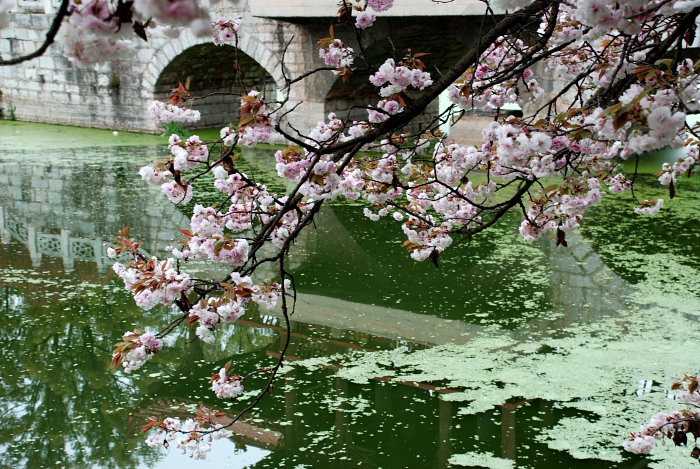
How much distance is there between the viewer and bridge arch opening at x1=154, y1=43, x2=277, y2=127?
10.7 meters

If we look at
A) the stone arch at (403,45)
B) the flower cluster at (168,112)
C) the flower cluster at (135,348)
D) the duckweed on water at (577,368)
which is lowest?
the duckweed on water at (577,368)

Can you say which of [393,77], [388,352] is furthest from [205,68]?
[393,77]

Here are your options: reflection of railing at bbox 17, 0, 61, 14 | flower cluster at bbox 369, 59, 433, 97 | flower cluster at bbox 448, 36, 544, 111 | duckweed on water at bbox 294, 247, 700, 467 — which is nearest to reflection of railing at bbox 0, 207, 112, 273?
duckweed on water at bbox 294, 247, 700, 467

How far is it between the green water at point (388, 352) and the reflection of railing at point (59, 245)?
0.07 feet

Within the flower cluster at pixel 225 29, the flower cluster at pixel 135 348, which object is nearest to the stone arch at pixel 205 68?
the flower cluster at pixel 225 29

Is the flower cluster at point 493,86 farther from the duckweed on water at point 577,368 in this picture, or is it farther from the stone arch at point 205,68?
the stone arch at point 205,68

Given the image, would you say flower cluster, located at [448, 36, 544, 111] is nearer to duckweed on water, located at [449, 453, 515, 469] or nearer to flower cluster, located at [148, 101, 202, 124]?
flower cluster, located at [148, 101, 202, 124]

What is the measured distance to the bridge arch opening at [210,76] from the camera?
1074 cm

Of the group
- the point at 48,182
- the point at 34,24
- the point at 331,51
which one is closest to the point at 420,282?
the point at 331,51

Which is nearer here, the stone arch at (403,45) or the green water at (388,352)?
the green water at (388,352)

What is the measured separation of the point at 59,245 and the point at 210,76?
654 cm

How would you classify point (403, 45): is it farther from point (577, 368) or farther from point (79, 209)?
point (577, 368)

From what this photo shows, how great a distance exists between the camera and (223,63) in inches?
449

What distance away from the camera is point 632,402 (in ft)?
10.4
